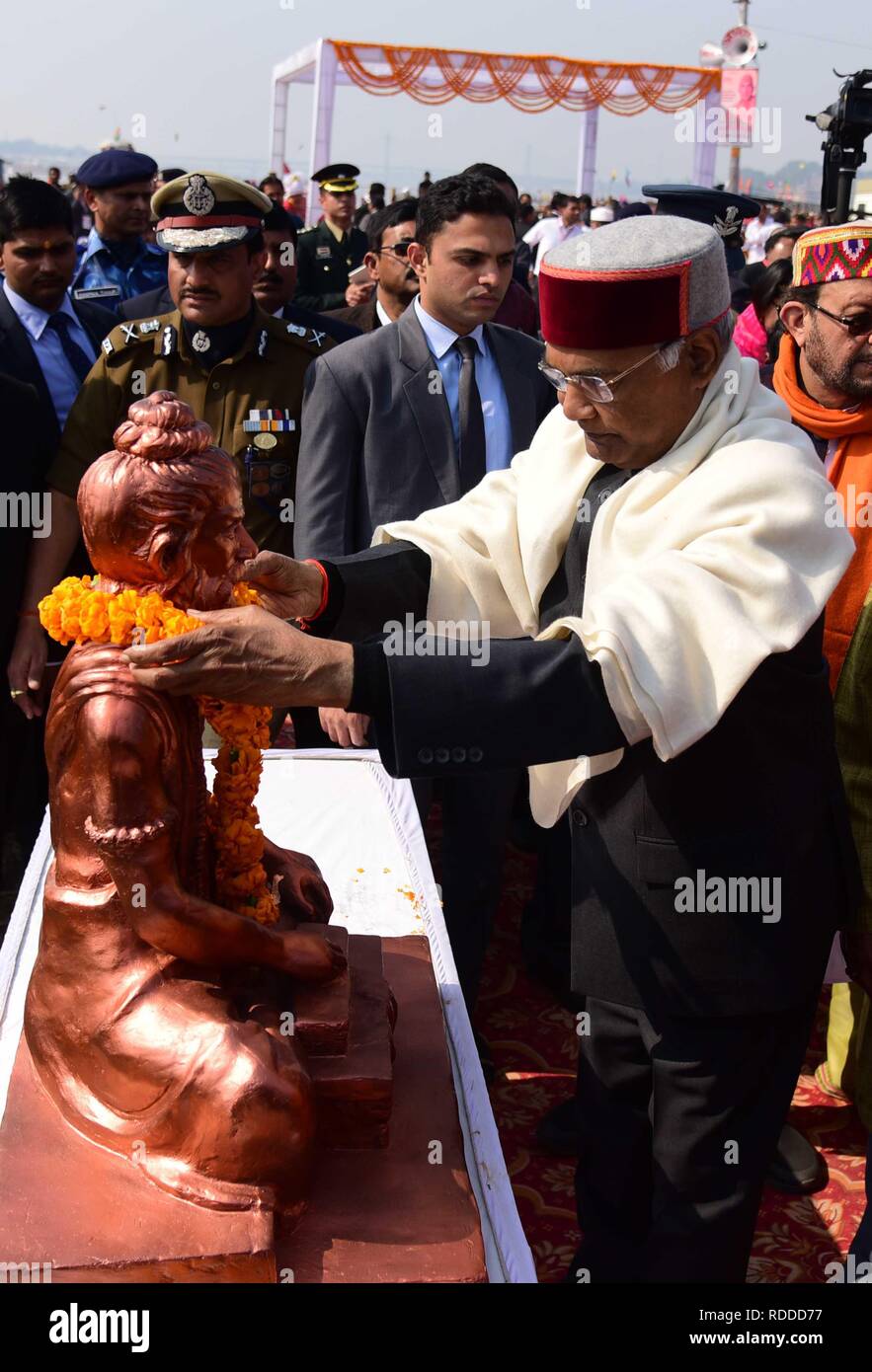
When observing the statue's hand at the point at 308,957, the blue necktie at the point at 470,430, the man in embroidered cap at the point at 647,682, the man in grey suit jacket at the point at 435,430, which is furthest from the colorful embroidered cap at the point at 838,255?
the statue's hand at the point at 308,957

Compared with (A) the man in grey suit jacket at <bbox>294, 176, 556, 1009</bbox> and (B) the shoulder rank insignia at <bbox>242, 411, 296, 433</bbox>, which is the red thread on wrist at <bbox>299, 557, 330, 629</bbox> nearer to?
(A) the man in grey suit jacket at <bbox>294, 176, 556, 1009</bbox>

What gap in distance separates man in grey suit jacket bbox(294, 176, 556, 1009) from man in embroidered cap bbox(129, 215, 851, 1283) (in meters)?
1.25

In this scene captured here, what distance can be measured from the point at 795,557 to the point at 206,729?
8.93 feet

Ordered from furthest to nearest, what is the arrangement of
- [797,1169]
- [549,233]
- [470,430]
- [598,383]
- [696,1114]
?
[549,233] → [470,430] → [797,1169] → [696,1114] → [598,383]

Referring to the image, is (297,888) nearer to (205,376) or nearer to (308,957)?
(308,957)

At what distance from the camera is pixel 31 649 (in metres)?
4.08

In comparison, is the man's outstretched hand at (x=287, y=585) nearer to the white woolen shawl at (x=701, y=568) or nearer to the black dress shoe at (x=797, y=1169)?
the white woolen shawl at (x=701, y=568)

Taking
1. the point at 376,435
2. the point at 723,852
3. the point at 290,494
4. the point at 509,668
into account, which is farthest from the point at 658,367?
the point at 290,494

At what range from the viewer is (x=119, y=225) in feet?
21.3

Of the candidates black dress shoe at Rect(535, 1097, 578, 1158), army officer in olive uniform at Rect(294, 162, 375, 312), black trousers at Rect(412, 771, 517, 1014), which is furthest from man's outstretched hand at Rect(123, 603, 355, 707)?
army officer in olive uniform at Rect(294, 162, 375, 312)

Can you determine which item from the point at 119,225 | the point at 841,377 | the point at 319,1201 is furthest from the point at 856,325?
the point at 119,225

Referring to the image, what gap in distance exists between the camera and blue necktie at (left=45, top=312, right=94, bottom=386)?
484cm

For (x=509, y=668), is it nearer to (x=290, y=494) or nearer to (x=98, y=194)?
(x=290, y=494)

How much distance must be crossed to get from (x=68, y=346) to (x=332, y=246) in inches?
212
